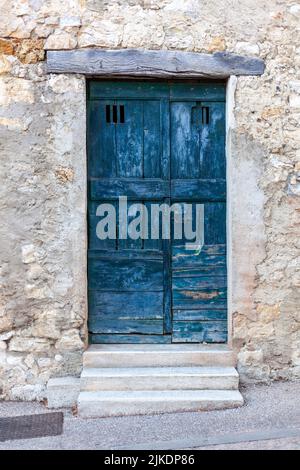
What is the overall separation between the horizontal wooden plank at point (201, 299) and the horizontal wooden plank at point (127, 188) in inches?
31.1

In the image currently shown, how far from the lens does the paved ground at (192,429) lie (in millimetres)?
3410

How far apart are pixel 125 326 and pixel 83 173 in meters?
1.22

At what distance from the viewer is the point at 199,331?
15.0ft

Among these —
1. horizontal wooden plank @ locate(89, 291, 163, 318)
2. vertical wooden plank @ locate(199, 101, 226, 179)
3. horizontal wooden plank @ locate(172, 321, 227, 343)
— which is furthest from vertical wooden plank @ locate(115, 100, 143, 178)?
horizontal wooden plank @ locate(172, 321, 227, 343)

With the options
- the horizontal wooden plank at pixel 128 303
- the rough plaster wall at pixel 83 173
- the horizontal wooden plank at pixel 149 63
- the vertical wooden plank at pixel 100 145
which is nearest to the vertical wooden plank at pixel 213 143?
the rough plaster wall at pixel 83 173

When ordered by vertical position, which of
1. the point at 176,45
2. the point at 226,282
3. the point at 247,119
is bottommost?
the point at 226,282

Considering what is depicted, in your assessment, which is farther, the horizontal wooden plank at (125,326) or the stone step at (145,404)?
the horizontal wooden plank at (125,326)

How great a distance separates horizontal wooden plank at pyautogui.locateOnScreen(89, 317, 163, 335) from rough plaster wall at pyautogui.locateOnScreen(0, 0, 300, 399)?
18 cm

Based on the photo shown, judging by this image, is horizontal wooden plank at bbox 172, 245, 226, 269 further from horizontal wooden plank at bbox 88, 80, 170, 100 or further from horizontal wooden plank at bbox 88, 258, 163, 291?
horizontal wooden plank at bbox 88, 80, 170, 100

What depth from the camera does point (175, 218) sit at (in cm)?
455

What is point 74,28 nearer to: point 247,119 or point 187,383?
point 247,119

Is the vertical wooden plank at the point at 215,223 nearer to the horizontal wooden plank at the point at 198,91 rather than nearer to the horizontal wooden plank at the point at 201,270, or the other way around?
the horizontal wooden plank at the point at 201,270
